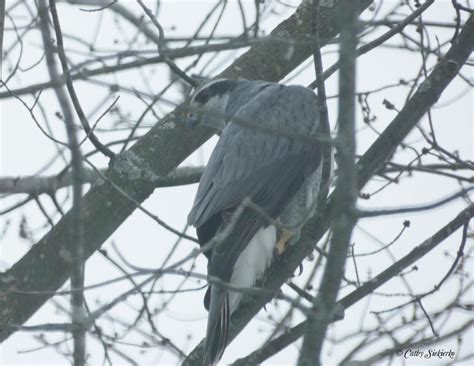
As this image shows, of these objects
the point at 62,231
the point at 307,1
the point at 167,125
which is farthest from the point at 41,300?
the point at 307,1

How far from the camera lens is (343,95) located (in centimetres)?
264

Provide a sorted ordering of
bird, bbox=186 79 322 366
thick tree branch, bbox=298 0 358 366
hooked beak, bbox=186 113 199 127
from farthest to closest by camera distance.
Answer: hooked beak, bbox=186 113 199 127
bird, bbox=186 79 322 366
thick tree branch, bbox=298 0 358 366

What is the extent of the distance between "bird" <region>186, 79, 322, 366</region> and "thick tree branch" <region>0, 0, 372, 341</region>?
0.20 meters

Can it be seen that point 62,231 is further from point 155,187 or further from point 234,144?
point 234,144

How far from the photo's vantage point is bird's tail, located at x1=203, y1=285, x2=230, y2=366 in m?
4.49

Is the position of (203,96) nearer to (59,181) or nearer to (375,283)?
(59,181)

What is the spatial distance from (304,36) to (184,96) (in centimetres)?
93

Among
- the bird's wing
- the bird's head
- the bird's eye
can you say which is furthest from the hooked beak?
the bird's eye

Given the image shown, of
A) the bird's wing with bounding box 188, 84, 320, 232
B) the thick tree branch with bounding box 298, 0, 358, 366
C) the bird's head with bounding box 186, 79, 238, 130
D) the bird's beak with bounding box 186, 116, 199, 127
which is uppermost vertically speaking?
the bird's head with bounding box 186, 79, 238, 130

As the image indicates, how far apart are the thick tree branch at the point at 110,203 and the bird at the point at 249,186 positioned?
0.66ft

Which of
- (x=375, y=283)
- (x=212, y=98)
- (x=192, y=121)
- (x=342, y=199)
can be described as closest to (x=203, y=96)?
(x=212, y=98)

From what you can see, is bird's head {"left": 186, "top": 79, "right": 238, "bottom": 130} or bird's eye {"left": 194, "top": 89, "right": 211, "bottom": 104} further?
bird's eye {"left": 194, "top": 89, "right": 211, "bottom": 104}

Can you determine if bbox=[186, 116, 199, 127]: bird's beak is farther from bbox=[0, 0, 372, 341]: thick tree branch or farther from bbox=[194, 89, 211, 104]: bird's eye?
bbox=[194, 89, 211, 104]: bird's eye

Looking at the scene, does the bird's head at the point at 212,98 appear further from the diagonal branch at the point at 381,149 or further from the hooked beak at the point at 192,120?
the diagonal branch at the point at 381,149
